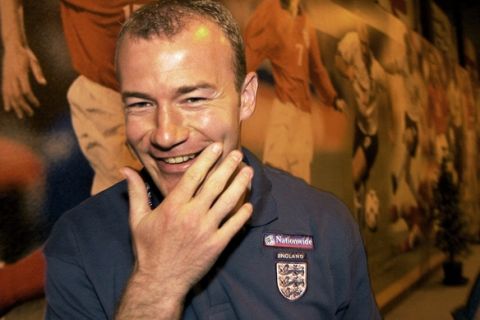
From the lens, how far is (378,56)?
4.28m

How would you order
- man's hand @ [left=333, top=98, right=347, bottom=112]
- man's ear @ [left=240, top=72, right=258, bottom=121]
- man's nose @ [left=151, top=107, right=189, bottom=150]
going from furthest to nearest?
man's hand @ [left=333, top=98, right=347, bottom=112] → man's ear @ [left=240, top=72, right=258, bottom=121] → man's nose @ [left=151, top=107, right=189, bottom=150]

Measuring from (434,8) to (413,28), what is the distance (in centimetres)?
94

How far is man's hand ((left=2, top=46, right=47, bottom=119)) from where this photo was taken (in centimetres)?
150

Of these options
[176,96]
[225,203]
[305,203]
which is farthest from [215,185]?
[305,203]

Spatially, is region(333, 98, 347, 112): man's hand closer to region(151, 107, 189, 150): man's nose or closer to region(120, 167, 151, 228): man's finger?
region(151, 107, 189, 150): man's nose

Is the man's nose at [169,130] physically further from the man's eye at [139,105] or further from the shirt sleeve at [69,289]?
the shirt sleeve at [69,289]

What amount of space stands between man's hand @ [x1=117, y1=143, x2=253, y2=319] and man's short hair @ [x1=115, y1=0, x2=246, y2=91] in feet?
1.16

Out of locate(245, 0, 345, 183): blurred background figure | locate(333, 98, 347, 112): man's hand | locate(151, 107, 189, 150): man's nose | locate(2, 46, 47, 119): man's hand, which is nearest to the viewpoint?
locate(151, 107, 189, 150): man's nose

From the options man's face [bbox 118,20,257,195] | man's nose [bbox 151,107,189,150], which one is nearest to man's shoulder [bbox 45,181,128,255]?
man's face [bbox 118,20,257,195]

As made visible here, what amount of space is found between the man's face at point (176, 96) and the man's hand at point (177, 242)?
0.19 m

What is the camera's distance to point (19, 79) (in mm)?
1534

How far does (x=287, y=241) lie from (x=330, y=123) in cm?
231

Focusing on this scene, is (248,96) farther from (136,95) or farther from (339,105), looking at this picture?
(339,105)

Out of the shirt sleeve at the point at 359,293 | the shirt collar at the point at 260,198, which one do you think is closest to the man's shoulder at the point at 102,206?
the shirt collar at the point at 260,198
